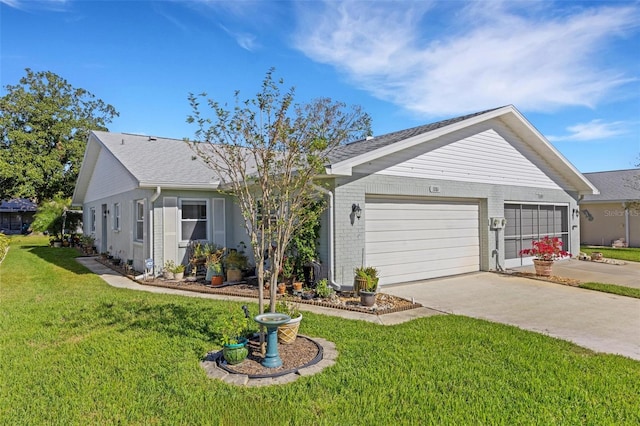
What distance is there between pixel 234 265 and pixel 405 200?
488cm

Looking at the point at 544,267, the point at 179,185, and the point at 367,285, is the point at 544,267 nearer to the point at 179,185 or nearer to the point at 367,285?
the point at 367,285

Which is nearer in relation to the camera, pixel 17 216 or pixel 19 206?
pixel 19 206

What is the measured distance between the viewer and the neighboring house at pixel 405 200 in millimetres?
8891

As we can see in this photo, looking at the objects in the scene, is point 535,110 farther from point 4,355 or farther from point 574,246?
point 4,355

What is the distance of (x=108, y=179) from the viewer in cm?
1484

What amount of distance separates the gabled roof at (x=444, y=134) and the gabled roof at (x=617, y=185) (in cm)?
738

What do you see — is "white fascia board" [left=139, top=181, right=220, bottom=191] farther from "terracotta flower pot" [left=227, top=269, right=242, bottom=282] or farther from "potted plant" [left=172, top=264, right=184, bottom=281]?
"terracotta flower pot" [left=227, top=269, right=242, bottom=282]

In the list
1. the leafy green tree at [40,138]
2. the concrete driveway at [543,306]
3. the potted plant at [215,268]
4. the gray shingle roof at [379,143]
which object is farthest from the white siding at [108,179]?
the leafy green tree at [40,138]

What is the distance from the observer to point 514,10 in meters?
8.50

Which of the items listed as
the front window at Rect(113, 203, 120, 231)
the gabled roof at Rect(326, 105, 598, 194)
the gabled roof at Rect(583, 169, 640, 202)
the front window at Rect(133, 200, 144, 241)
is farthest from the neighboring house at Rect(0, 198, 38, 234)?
the gabled roof at Rect(583, 169, 640, 202)

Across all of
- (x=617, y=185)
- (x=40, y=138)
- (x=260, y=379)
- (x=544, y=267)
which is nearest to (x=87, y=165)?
(x=260, y=379)

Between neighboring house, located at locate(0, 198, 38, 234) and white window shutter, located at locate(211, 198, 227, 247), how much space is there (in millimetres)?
36949

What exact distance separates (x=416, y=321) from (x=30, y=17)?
33.8 feet

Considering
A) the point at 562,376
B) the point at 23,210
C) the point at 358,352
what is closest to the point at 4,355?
the point at 358,352
